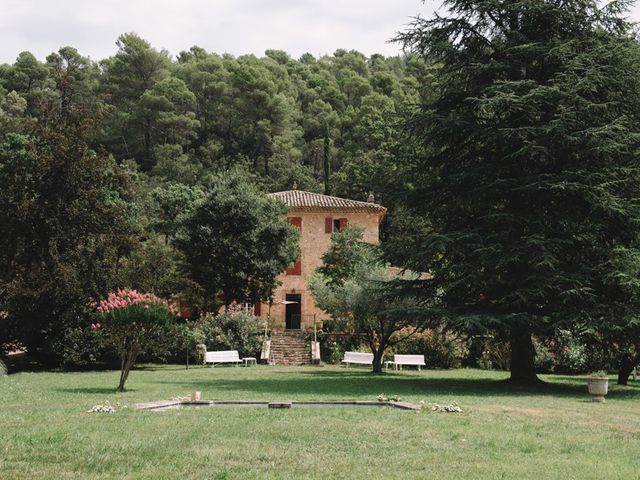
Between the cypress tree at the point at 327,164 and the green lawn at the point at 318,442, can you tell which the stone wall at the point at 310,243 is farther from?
the green lawn at the point at 318,442

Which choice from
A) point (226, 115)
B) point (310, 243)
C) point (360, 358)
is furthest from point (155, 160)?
point (360, 358)

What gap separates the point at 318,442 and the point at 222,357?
865 inches

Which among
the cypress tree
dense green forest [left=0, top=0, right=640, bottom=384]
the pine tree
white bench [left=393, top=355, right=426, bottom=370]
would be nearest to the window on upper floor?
dense green forest [left=0, top=0, right=640, bottom=384]

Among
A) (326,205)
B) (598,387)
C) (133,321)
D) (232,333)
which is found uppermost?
(326,205)

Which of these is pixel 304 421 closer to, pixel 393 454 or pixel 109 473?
pixel 393 454

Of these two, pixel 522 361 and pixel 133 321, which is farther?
pixel 522 361

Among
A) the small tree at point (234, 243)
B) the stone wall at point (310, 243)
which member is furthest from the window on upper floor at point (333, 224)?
the small tree at point (234, 243)

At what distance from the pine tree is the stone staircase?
12.7 metres

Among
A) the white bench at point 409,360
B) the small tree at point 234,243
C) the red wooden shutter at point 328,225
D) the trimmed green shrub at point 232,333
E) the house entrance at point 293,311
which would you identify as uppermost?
the red wooden shutter at point 328,225

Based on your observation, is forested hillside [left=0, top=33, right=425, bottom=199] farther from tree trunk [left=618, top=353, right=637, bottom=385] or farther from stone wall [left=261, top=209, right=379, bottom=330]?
tree trunk [left=618, top=353, right=637, bottom=385]

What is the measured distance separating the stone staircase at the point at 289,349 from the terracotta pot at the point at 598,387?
1786 centimetres

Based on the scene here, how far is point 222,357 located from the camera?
98.6 ft

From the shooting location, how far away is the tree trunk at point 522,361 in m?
20.2

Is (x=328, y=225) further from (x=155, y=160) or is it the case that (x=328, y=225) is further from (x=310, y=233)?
(x=155, y=160)
